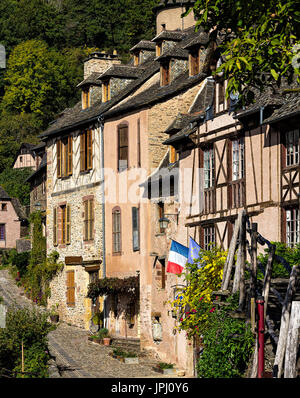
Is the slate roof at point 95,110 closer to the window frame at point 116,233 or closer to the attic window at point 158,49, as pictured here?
the attic window at point 158,49

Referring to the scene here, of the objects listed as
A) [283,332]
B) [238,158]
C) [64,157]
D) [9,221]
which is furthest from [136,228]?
[9,221]

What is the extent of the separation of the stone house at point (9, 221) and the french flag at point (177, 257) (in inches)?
1629

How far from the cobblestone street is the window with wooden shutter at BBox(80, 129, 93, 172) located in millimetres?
5773

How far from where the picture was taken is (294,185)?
2266cm

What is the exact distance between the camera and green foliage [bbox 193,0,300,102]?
14172 millimetres

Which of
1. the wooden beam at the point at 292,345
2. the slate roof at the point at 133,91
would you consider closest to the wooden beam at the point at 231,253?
the wooden beam at the point at 292,345

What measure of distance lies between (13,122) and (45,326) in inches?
2134

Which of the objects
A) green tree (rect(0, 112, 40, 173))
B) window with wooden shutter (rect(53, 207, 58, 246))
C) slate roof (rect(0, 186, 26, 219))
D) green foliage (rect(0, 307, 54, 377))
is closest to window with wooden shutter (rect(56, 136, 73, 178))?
window with wooden shutter (rect(53, 207, 58, 246))

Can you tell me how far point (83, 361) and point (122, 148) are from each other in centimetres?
818

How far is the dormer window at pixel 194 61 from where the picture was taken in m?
31.7

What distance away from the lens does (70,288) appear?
37.8 meters

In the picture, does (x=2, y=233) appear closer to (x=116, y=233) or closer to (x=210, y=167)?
(x=116, y=233)

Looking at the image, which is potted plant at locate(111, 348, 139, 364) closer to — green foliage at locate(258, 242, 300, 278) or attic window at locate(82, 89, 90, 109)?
green foliage at locate(258, 242, 300, 278)

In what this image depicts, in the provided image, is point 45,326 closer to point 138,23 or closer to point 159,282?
point 159,282
